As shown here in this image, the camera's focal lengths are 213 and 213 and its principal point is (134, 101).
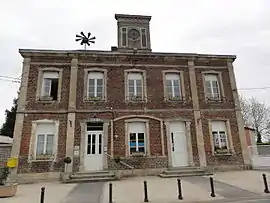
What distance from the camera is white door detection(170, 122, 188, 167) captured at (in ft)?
39.6

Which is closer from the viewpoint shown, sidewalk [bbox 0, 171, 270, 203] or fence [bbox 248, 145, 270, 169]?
sidewalk [bbox 0, 171, 270, 203]

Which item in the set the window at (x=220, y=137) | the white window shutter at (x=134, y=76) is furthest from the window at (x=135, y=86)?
the window at (x=220, y=137)

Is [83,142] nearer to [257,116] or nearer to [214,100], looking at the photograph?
[214,100]

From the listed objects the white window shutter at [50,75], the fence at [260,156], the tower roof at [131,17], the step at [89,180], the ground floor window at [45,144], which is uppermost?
the tower roof at [131,17]

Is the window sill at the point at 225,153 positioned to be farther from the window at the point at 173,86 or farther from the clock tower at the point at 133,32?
the clock tower at the point at 133,32

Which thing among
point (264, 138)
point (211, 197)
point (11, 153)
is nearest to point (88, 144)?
point (11, 153)

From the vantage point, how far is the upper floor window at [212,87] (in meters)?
13.5

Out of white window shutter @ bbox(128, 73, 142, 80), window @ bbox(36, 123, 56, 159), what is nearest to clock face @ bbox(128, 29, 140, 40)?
white window shutter @ bbox(128, 73, 142, 80)

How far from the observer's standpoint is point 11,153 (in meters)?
11.0

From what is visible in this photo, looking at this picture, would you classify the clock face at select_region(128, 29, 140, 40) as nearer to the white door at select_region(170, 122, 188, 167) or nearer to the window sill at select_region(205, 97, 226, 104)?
the window sill at select_region(205, 97, 226, 104)

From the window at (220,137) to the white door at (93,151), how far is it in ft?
21.8

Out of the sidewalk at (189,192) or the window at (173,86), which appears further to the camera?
the window at (173,86)

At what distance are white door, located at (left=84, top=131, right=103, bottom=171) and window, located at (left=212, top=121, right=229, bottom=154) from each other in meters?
6.66

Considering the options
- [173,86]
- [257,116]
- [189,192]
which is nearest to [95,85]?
[173,86]
